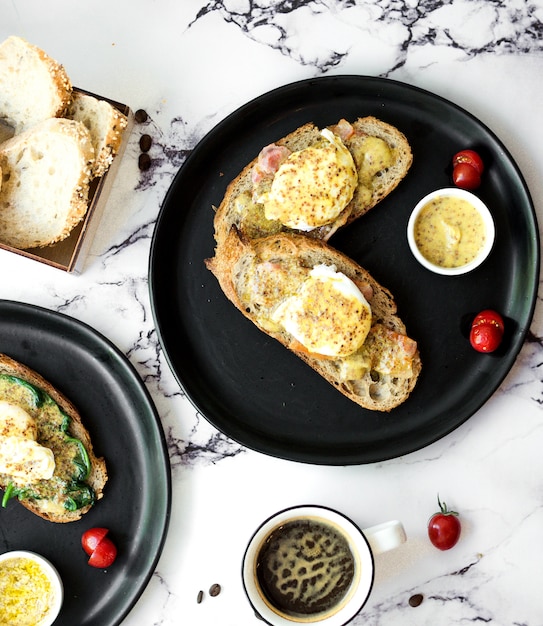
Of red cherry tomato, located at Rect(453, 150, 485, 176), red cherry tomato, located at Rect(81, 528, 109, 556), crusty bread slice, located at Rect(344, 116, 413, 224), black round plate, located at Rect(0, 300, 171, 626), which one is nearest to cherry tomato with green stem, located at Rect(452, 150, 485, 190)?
red cherry tomato, located at Rect(453, 150, 485, 176)

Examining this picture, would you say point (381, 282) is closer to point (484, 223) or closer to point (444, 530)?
point (484, 223)

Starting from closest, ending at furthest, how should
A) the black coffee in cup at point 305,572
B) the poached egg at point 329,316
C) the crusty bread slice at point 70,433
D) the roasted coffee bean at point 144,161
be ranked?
the poached egg at point 329,316, the black coffee in cup at point 305,572, the crusty bread slice at point 70,433, the roasted coffee bean at point 144,161

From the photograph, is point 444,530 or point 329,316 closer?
point 329,316

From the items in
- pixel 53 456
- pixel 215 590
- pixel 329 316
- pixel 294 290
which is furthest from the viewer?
pixel 215 590

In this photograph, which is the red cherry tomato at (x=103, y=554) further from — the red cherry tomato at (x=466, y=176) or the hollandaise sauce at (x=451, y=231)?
the red cherry tomato at (x=466, y=176)

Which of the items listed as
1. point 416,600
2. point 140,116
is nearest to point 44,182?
point 140,116

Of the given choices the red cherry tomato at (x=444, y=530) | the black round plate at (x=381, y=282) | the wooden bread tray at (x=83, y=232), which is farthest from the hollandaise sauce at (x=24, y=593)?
the red cherry tomato at (x=444, y=530)

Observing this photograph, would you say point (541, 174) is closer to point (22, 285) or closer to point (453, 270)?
point (453, 270)
